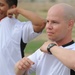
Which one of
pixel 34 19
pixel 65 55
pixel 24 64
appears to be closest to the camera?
pixel 65 55

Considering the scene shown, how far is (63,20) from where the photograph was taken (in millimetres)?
4023

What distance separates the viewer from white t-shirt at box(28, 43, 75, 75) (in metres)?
3.98

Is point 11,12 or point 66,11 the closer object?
point 66,11

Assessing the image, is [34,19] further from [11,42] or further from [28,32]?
[11,42]

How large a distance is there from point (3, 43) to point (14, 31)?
188 millimetres

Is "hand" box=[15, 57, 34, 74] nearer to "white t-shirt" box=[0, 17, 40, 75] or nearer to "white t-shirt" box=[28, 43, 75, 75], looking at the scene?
"white t-shirt" box=[28, 43, 75, 75]

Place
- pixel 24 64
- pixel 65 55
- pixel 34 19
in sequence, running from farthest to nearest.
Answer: pixel 34 19 → pixel 24 64 → pixel 65 55

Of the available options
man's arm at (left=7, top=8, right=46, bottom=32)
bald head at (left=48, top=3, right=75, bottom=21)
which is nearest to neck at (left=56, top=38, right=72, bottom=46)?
bald head at (left=48, top=3, right=75, bottom=21)

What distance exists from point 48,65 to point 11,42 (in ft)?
3.93

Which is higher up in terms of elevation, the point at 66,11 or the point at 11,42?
the point at 66,11

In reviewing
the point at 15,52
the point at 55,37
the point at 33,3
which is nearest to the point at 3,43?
the point at 15,52

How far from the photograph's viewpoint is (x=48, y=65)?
4.09 m

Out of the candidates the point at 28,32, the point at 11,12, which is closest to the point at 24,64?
the point at 28,32

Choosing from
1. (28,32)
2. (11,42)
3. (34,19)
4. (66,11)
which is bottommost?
(11,42)
